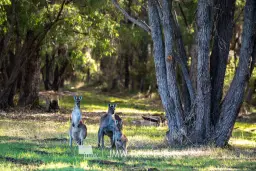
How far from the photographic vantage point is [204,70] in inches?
685

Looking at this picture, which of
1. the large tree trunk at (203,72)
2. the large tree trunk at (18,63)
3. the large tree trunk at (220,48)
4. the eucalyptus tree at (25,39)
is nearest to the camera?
the large tree trunk at (203,72)

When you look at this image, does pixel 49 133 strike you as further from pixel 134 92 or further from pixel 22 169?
pixel 134 92

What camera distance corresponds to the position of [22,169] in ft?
38.2

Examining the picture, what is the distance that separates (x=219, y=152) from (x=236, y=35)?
105 ft

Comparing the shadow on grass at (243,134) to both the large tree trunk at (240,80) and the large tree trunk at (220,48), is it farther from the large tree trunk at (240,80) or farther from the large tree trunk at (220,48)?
the large tree trunk at (240,80)

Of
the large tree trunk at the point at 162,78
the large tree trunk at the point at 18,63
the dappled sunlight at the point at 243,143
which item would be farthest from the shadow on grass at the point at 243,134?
the large tree trunk at the point at 18,63

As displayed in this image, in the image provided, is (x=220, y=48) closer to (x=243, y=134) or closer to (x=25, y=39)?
(x=243, y=134)

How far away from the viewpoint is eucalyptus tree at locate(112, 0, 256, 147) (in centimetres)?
1744

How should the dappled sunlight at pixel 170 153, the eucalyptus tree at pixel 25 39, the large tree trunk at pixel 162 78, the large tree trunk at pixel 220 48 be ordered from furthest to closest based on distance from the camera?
the eucalyptus tree at pixel 25 39 < the large tree trunk at pixel 220 48 < the large tree trunk at pixel 162 78 < the dappled sunlight at pixel 170 153

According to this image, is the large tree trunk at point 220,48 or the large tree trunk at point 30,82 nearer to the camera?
the large tree trunk at point 220,48

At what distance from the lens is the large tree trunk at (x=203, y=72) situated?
56.7ft

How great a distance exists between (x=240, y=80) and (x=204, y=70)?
1153 millimetres

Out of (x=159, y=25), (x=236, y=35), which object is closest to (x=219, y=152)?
(x=159, y=25)

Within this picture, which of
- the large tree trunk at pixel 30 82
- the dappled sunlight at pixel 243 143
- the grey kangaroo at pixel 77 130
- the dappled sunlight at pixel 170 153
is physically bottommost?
the dappled sunlight at pixel 243 143
